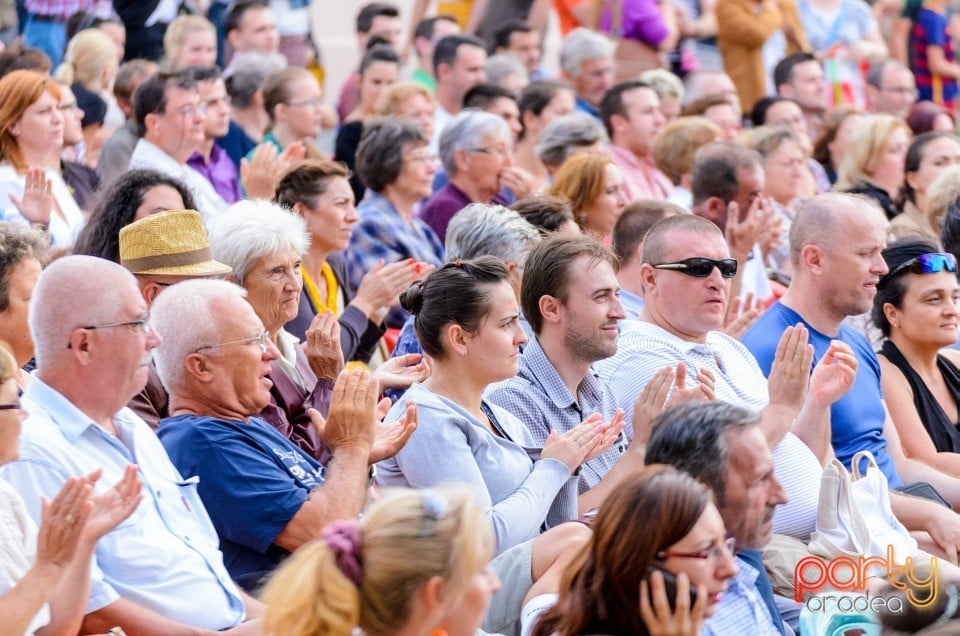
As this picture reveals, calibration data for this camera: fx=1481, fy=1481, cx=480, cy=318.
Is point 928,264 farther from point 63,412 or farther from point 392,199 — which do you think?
point 63,412

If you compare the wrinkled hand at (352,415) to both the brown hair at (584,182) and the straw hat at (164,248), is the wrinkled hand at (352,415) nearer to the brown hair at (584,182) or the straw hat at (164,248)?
the straw hat at (164,248)

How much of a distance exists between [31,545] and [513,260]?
2.53 meters

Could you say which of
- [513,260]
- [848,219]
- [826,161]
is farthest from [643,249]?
[826,161]

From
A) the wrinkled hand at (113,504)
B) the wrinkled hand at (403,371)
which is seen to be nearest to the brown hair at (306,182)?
the wrinkled hand at (403,371)

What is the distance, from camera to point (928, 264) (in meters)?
5.64

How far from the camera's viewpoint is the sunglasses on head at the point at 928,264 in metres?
5.64

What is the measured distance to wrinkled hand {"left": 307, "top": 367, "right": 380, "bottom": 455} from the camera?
3.93 meters

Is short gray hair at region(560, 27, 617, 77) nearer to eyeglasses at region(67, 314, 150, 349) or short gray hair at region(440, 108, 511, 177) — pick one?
short gray hair at region(440, 108, 511, 177)

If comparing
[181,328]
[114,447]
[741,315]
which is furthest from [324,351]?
[741,315]

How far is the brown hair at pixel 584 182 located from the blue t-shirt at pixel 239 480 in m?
3.20

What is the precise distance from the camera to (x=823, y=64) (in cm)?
1320

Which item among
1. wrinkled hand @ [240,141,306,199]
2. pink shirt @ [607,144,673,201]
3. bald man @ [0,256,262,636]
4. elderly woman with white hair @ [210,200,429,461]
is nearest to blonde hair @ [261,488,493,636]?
bald man @ [0,256,262,636]

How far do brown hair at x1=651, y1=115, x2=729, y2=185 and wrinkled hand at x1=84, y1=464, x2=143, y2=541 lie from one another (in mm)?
5724

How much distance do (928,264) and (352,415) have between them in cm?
Result: 271
